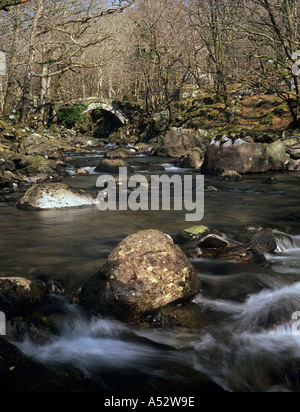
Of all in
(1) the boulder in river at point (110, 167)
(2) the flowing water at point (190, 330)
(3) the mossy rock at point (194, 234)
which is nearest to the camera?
(2) the flowing water at point (190, 330)

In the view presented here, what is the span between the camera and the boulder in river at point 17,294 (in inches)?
137

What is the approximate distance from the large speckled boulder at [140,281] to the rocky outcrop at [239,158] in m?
9.16

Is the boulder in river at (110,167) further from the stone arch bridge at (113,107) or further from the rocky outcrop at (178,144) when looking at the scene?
the stone arch bridge at (113,107)

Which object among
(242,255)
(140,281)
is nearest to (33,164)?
(242,255)

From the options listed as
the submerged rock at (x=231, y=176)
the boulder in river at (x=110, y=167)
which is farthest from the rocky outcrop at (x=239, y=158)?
the boulder in river at (x=110, y=167)

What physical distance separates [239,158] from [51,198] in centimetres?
697

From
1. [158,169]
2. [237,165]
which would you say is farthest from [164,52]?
[237,165]

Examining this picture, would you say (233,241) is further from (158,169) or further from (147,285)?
(158,169)

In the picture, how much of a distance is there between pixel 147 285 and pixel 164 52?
25.0 m

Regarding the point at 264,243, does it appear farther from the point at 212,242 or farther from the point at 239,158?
the point at 239,158

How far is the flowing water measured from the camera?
2.91m

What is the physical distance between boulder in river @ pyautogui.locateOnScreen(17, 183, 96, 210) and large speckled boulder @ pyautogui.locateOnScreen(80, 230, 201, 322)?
4.44 metres

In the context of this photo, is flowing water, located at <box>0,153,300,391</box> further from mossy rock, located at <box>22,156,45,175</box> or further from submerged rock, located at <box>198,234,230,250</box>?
mossy rock, located at <box>22,156,45,175</box>

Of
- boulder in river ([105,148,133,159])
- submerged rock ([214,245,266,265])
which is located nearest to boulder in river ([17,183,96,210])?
submerged rock ([214,245,266,265])
